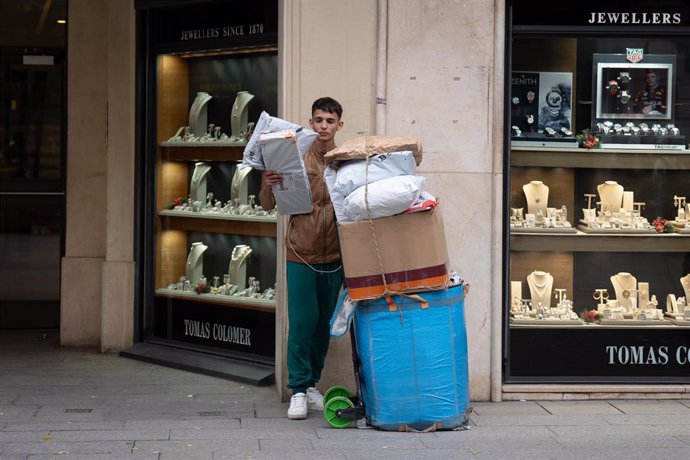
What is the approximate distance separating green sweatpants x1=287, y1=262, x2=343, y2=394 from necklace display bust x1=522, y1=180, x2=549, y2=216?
5.21 feet

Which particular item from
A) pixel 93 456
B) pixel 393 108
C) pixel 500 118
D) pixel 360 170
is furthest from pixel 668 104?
pixel 93 456

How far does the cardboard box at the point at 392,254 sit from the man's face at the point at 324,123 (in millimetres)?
739

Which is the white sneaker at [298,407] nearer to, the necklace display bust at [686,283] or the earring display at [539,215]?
the earring display at [539,215]

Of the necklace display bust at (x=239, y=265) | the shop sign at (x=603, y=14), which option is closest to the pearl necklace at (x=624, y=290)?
the shop sign at (x=603, y=14)

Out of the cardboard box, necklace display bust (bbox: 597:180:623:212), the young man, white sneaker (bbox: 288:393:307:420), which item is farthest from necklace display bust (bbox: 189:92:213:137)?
necklace display bust (bbox: 597:180:623:212)

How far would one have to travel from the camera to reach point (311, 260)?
720 centimetres

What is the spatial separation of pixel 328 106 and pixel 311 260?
3.11ft

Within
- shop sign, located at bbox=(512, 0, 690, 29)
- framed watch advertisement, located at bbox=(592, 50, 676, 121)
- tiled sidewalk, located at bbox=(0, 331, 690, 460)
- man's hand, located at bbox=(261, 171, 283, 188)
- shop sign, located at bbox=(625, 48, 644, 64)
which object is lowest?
tiled sidewalk, located at bbox=(0, 331, 690, 460)

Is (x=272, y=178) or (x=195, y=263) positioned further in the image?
(x=195, y=263)

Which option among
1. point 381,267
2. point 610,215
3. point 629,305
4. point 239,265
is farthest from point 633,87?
point 239,265

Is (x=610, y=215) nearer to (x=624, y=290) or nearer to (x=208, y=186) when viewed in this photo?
(x=624, y=290)

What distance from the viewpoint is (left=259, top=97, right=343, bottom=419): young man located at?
23.5 feet

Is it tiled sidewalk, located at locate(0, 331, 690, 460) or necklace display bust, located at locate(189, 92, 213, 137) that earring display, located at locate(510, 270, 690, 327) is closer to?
tiled sidewalk, located at locate(0, 331, 690, 460)

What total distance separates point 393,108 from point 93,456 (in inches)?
116
